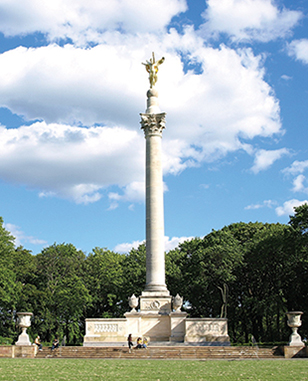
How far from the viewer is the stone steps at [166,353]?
3312cm

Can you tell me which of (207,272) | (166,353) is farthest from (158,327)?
(207,272)

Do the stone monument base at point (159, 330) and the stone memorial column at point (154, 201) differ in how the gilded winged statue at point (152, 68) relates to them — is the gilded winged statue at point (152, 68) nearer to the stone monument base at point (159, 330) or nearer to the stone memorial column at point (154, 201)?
the stone memorial column at point (154, 201)

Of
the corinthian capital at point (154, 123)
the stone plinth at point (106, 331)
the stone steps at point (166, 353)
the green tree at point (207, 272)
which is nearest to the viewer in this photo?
the stone steps at point (166, 353)

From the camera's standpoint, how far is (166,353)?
3331 centimetres

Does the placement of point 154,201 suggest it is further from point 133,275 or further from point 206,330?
point 133,275

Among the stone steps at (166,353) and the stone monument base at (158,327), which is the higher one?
the stone monument base at (158,327)

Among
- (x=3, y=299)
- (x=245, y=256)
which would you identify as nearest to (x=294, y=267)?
(x=245, y=256)

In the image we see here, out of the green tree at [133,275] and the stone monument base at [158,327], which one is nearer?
the stone monument base at [158,327]

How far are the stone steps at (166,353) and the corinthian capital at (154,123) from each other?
73.5ft

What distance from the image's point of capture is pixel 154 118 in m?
48.1

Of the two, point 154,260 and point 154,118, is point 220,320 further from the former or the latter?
point 154,118

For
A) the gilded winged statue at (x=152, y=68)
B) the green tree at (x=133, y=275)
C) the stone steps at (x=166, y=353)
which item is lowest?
the stone steps at (x=166, y=353)

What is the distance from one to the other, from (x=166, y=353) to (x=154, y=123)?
24.1m

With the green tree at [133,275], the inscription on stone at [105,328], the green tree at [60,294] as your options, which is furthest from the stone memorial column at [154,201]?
the green tree at [60,294]
